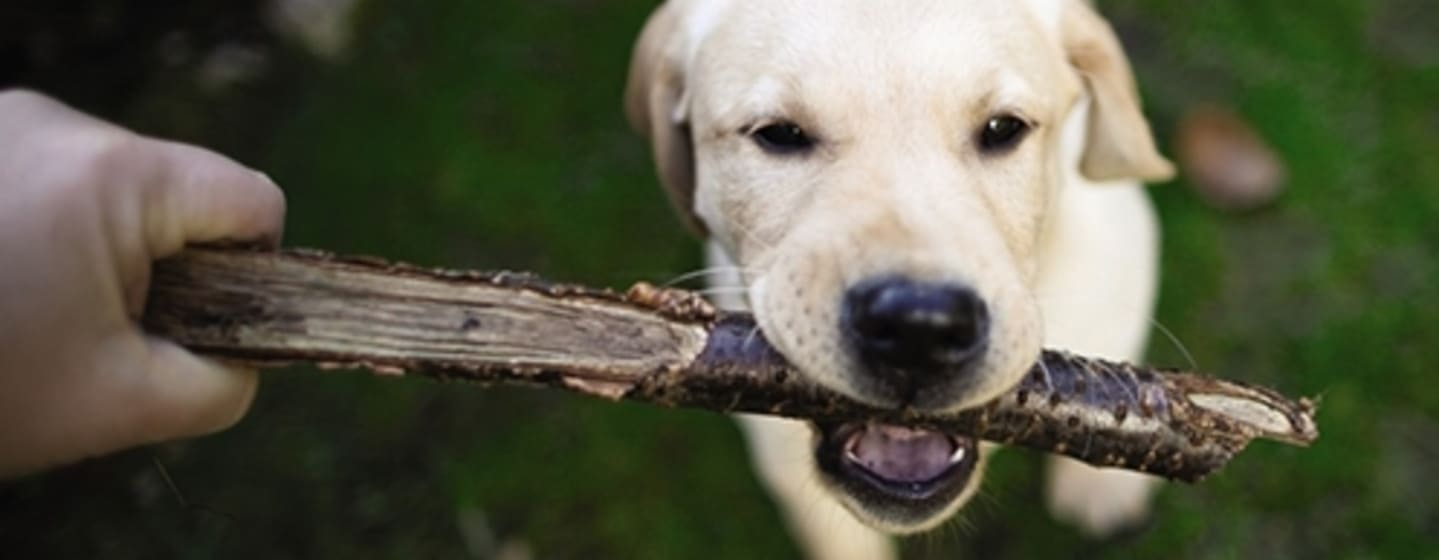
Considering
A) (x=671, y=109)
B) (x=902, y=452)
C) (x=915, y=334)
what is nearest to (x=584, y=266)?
(x=671, y=109)

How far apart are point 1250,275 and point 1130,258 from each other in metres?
0.98

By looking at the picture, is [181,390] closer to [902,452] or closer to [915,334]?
[915,334]

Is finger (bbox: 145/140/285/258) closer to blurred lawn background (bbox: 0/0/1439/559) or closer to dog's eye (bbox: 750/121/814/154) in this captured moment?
dog's eye (bbox: 750/121/814/154)

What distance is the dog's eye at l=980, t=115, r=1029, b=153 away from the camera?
2.11 m

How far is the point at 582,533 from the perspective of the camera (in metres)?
3.52

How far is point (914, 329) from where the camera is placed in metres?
1.73

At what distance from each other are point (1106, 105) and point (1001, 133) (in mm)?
470

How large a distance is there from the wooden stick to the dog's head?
0.14 meters

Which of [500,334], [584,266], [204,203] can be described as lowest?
[584,266]

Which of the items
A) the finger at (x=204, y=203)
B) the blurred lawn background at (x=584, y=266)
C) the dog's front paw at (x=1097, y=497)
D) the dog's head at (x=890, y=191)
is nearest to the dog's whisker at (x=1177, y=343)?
the blurred lawn background at (x=584, y=266)

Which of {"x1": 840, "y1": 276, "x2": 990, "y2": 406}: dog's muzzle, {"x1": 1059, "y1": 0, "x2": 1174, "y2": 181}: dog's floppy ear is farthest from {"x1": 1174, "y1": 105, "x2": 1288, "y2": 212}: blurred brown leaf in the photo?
{"x1": 840, "y1": 276, "x2": 990, "y2": 406}: dog's muzzle

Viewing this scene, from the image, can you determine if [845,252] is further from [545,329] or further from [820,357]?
[545,329]

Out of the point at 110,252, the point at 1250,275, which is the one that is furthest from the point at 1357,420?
the point at 110,252

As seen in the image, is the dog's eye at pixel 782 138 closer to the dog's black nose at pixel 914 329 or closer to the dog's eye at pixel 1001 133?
the dog's eye at pixel 1001 133
